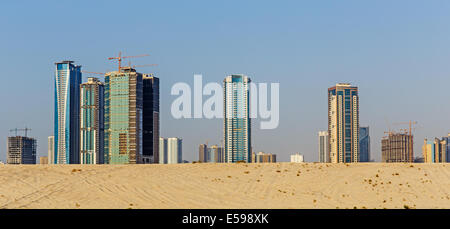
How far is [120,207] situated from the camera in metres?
50.5

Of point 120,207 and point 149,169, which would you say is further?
point 149,169

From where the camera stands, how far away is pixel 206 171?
65812mm

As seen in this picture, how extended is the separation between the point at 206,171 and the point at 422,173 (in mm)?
24170

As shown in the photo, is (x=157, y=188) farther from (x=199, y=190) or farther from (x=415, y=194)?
(x=415, y=194)

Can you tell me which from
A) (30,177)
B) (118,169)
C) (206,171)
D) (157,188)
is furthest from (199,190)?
(30,177)

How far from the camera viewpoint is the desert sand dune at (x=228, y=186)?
5281 centimetres

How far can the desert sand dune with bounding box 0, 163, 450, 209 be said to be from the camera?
52.8 m

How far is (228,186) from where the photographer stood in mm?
59469
